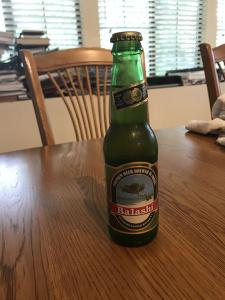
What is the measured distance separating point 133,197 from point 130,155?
0.05 metres

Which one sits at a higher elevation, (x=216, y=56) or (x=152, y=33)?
(x=152, y=33)

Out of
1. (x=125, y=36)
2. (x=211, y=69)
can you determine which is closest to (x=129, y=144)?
(x=125, y=36)

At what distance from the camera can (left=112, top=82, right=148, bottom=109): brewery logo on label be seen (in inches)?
12.4

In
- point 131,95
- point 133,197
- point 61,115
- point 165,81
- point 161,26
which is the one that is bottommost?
point 61,115

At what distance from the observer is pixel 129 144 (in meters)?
0.33

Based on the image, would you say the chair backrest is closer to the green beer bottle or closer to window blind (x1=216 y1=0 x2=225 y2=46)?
the green beer bottle

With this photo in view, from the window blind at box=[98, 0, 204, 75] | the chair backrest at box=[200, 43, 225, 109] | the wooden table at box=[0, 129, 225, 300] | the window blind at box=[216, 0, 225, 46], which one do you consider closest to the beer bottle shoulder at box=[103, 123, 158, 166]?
the wooden table at box=[0, 129, 225, 300]

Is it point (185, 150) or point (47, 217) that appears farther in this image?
point (185, 150)

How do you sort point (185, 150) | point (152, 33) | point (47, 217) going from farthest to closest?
point (152, 33) < point (185, 150) < point (47, 217)

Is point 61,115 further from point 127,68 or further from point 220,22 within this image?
point 220,22

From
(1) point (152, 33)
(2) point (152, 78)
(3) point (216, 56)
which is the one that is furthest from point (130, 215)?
(1) point (152, 33)

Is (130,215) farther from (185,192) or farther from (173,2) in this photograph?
(173,2)

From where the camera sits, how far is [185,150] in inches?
27.8

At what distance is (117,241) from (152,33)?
214 centimetres
